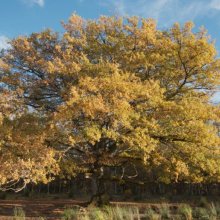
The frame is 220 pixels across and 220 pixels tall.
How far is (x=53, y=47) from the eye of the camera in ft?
73.0

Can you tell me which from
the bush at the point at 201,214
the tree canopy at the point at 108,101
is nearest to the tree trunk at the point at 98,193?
the tree canopy at the point at 108,101

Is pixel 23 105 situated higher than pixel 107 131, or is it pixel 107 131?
pixel 23 105

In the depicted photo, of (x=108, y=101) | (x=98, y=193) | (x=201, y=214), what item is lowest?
(x=201, y=214)

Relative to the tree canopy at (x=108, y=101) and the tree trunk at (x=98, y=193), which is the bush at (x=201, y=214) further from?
the tree trunk at (x=98, y=193)

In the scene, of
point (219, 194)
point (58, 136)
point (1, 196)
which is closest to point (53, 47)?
point (58, 136)

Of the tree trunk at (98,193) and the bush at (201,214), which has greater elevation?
the tree trunk at (98,193)

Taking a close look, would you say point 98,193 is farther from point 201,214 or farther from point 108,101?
point 108,101

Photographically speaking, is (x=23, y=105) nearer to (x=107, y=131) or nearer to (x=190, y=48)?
(x=107, y=131)

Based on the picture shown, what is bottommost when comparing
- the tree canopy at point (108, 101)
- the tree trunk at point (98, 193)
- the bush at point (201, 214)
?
the bush at point (201, 214)

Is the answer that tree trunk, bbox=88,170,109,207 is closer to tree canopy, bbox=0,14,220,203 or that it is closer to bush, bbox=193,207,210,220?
tree canopy, bbox=0,14,220,203

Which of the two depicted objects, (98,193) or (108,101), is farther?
(98,193)

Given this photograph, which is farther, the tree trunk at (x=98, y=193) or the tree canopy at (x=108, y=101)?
the tree trunk at (x=98, y=193)

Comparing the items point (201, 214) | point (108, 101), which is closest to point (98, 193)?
point (201, 214)

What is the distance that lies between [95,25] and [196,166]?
10.2 meters
